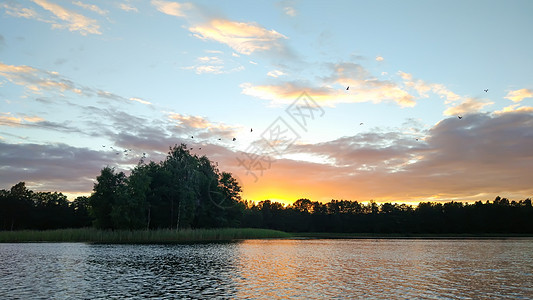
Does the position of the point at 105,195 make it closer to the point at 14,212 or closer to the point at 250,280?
the point at 14,212

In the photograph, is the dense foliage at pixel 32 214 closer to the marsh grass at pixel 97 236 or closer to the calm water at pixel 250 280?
the marsh grass at pixel 97 236

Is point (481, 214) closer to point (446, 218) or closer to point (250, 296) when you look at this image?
point (446, 218)

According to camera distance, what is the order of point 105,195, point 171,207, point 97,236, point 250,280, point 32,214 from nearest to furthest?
point 250,280 → point 97,236 → point 105,195 → point 171,207 → point 32,214

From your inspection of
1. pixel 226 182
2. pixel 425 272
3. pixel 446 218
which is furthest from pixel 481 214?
pixel 425 272

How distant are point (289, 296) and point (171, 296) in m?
6.44

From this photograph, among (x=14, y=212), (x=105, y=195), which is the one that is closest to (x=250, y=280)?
(x=105, y=195)

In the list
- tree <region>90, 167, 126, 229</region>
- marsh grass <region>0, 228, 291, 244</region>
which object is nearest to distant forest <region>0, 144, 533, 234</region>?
tree <region>90, 167, 126, 229</region>

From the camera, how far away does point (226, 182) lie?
398 feet

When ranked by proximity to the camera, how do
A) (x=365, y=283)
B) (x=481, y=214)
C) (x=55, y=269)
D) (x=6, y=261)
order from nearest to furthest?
(x=365, y=283), (x=55, y=269), (x=6, y=261), (x=481, y=214)

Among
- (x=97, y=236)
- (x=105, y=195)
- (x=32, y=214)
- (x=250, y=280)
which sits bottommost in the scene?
(x=250, y=280)

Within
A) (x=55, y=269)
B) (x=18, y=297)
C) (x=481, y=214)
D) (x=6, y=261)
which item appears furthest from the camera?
(x=481, y=214)

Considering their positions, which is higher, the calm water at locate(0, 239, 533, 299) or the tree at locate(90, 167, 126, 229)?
the tree at locate(90, 167, 126, 229)

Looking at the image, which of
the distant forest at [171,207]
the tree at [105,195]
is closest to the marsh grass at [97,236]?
the distant forest at [171,207]

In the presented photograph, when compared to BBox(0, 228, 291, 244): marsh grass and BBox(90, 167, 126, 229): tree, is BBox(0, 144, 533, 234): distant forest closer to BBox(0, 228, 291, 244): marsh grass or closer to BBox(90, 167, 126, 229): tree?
BBox(90, 167, 126, 229): tree
